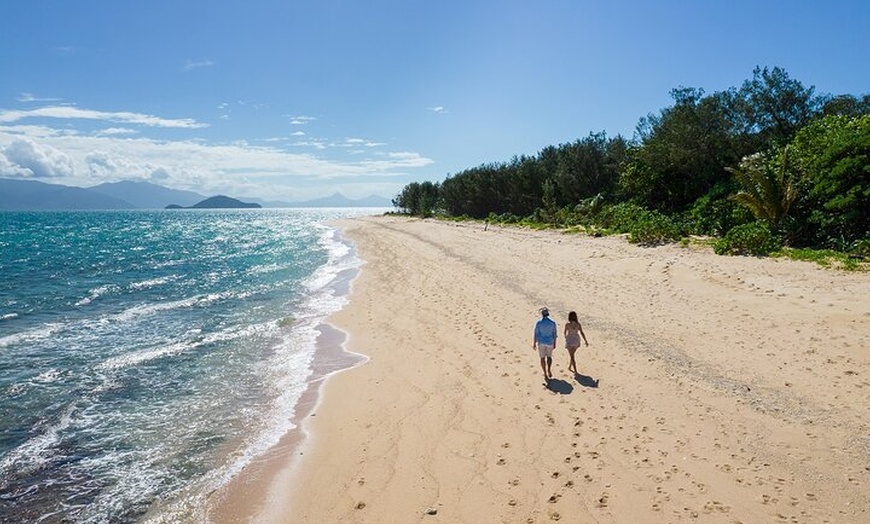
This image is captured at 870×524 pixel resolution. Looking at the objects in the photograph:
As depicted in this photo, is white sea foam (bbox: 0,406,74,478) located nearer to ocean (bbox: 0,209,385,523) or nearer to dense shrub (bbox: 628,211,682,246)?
ocean (bbox: 0,209,385,523)

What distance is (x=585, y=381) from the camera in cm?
1028

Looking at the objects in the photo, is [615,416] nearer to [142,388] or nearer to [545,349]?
[545,349]

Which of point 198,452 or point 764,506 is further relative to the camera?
point 198,452

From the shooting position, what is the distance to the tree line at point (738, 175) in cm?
2011

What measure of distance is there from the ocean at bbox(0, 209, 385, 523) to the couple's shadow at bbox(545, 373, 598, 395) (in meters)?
5.31

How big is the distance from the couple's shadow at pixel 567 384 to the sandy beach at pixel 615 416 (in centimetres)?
5

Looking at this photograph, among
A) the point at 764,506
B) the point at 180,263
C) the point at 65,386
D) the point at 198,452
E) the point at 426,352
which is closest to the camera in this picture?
the point at 764,506

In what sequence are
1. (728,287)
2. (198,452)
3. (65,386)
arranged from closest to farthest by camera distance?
(198,452) < (65,386) < (728,287)

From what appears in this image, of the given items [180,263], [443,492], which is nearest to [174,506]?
[443,492]

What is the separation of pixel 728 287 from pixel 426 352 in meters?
9.97

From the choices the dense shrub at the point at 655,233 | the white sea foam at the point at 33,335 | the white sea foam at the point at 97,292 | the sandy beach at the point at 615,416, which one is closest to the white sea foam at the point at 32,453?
the sandy beach at the point at 615,416

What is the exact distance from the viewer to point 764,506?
19.5 feet

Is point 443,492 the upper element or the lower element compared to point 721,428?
lower

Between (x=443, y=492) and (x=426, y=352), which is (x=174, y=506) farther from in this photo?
(x=426, y=352)
